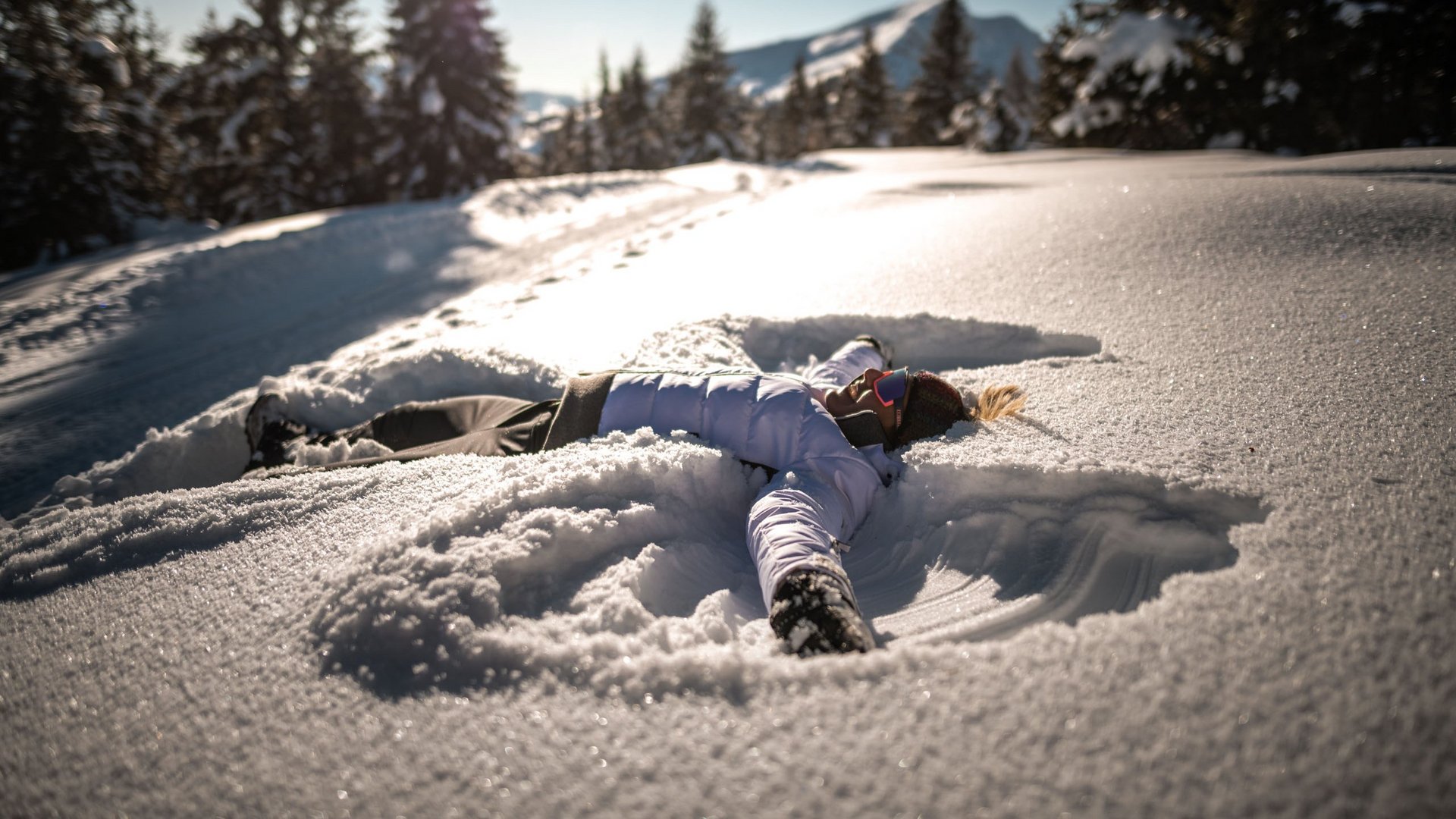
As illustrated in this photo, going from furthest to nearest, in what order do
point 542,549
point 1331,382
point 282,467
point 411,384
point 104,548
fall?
point 411,384
point 282,467
point 1331,382
point 104,548
point 542,549

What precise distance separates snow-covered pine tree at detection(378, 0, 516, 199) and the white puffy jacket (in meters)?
11.3

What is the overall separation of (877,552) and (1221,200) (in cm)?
269

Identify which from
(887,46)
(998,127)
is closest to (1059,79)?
(998,127)

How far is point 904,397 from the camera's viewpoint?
1602 millimetres

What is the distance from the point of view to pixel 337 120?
12.0 meters

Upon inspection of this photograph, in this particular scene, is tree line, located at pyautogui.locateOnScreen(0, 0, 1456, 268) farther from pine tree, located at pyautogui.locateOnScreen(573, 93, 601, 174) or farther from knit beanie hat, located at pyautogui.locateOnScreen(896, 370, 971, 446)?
knit beanie hat, located at pyautogui.locateOnScreen(896, 370, 971, 446)

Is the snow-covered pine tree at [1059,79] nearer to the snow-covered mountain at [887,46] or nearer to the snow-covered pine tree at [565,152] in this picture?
the snow-covered pine tree at [565,152]

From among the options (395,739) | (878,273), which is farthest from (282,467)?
(878,273)

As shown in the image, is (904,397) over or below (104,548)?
over

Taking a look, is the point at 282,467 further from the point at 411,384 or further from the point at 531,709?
the point at 531,709

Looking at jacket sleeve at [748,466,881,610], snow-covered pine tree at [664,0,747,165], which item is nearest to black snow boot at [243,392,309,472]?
jacket sleeve at [748,466,881,610]

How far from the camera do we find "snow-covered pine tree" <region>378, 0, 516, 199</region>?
10.8 metres

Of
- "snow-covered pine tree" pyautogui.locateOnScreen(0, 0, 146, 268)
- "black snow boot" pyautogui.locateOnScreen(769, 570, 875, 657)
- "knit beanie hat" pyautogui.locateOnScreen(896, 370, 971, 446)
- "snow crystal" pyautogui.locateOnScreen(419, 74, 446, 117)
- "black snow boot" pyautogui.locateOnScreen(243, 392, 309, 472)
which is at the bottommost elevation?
"black snow boot" pyautogui.locateOnScreen(769, 570, 875, 657)

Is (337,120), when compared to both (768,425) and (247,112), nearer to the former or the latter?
(247,112)
